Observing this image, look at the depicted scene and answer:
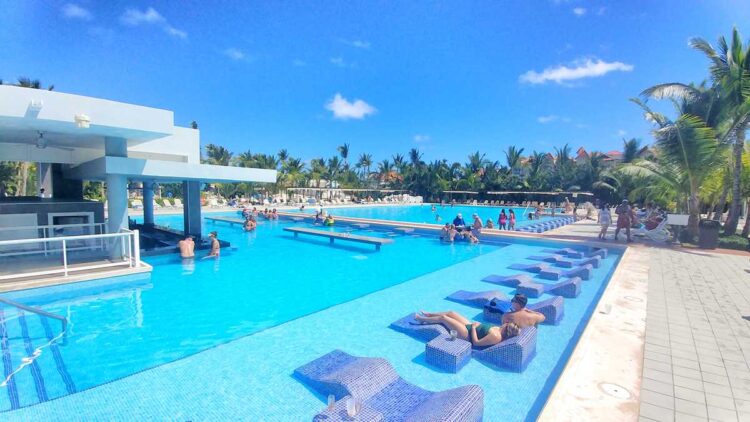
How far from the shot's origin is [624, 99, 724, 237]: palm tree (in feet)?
36.7

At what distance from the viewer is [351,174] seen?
53.5 metres

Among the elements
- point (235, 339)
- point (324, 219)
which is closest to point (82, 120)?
point (235, 339)

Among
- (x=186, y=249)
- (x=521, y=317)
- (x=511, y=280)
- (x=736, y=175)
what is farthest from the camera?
(x=736, y=175)

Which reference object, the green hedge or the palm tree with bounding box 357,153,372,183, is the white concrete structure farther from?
the palm tree with bounding box 357,153,372,183

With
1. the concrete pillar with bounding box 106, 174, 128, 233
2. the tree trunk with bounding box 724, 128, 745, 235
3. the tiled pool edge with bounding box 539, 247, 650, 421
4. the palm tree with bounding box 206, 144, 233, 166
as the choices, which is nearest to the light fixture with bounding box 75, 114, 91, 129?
the concrete pillar with bounding box 106, 174, 128, 233

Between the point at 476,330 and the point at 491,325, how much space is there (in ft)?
1.19

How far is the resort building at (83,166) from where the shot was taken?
689cm

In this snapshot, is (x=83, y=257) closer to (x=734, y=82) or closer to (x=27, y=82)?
(x=734, y=82)

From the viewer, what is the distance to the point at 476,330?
15.5 feet

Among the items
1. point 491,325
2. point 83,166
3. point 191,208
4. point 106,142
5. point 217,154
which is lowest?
point 491,325

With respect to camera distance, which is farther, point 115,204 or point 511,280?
point 115,204

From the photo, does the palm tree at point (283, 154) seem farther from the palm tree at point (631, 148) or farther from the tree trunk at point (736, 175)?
the tree trunk at point (736, 175)

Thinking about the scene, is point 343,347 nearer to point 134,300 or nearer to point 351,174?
point 134,300

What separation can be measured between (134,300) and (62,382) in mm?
3242
